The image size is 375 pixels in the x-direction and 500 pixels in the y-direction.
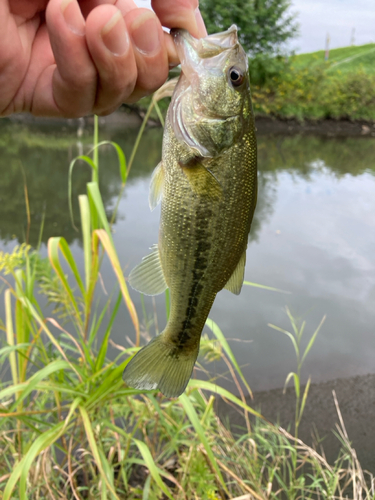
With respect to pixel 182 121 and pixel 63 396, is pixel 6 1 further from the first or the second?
pixel 63 396

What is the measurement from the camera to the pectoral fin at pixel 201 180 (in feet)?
3.81

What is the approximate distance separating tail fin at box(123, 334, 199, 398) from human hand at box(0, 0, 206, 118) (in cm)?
87

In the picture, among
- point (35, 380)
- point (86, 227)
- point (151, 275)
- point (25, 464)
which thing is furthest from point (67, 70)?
point (25, 464)

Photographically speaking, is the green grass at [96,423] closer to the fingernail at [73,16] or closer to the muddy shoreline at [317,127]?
the fingernail at [73,16]

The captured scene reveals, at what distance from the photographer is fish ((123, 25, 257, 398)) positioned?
3.83 ft

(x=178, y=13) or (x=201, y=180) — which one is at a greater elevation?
(x=178, y=13)

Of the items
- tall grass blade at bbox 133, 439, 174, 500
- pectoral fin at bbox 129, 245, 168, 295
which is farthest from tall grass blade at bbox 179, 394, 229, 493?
pectoral fin at bbox 129, 245, 168, 295

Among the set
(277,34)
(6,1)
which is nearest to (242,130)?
(6,1)

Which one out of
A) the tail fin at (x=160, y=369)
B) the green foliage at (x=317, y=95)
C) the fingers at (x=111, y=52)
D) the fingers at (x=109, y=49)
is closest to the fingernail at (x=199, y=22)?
the fingers at (x=109, y=49)

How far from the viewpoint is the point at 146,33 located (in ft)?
3.81

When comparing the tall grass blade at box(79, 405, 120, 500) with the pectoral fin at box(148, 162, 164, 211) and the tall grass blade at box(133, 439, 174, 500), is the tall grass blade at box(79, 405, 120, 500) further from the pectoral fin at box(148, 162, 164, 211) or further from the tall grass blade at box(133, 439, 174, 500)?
the pectoral fin at box(148, 162, 164, 211)

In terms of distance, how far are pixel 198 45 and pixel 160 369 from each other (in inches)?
42.5

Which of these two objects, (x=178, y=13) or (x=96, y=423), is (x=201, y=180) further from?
(x=96, y=423)

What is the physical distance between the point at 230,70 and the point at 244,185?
44 cm
